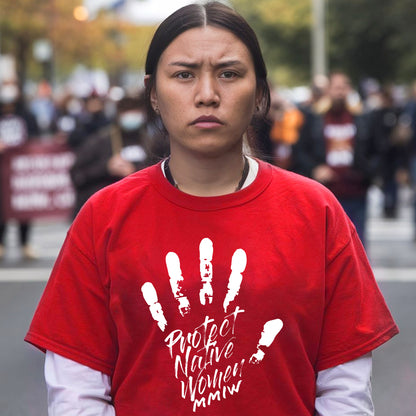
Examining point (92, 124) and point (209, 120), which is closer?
point (209, 120)

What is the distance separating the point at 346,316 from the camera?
2.37 metres

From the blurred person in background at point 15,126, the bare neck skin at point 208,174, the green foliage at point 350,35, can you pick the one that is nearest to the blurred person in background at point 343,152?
the blurred person in background at point 15,126

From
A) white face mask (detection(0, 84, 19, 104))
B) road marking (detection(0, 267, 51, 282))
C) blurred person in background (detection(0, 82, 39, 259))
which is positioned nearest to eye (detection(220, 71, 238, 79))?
road marking (detection(0, 267, 51, 282))

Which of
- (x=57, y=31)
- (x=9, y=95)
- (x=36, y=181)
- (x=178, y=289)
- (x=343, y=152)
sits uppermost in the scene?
(x=178, y=289)

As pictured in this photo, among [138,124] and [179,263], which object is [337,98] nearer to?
[138,124]

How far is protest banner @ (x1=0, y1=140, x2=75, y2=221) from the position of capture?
515 inches

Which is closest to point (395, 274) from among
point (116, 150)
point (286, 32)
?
point (116, 150)

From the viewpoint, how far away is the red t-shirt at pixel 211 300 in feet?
7.55

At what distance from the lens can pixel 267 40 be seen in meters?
61.7

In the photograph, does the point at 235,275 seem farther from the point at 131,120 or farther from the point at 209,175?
the point at 131,120

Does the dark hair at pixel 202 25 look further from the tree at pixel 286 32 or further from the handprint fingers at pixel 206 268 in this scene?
the tree at pixel 286 32

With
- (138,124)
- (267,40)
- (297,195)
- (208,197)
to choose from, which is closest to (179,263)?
(208,197)

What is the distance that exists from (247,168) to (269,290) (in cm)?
31

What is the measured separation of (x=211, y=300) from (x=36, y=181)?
1127 centimetres
